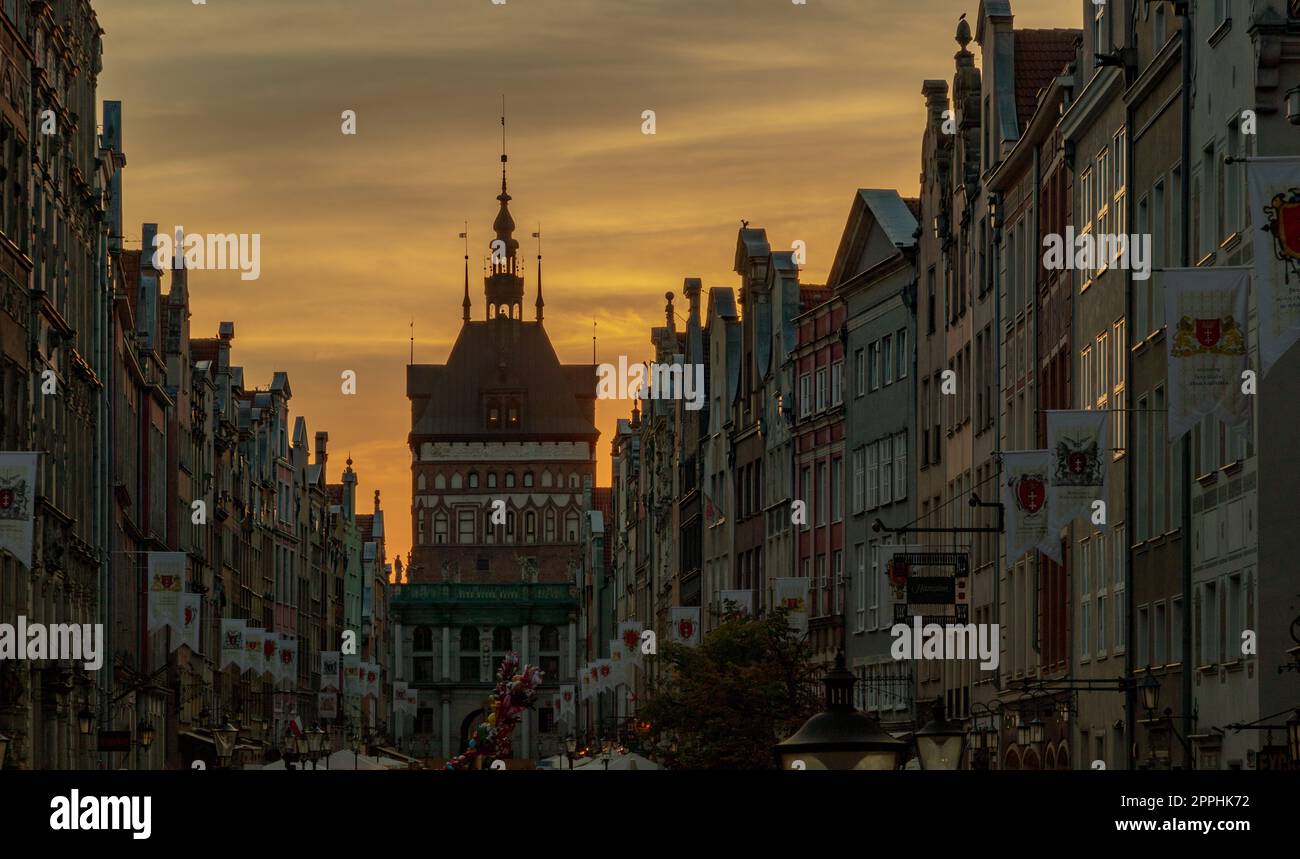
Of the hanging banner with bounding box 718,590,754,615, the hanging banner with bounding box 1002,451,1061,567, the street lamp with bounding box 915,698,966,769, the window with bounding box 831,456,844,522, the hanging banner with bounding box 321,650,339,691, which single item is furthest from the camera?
the hanging banner with bounding box 321,650,339,691

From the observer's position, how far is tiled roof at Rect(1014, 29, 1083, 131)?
54.8m

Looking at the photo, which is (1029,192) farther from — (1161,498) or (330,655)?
(330,655)

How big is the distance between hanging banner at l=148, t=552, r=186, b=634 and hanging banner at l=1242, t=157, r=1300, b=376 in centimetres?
3939

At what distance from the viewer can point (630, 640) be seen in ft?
294

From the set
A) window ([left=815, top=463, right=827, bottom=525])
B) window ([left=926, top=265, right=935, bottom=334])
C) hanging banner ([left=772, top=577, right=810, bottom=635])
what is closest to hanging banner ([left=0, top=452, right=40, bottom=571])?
hanging banner ([left=772, top=577, right=810, bottom=635])

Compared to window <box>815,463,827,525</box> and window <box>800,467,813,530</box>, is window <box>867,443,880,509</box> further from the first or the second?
window <box>800,467,813,530</box>

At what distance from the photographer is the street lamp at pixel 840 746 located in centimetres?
1407

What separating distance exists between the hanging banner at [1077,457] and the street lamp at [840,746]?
835 inches

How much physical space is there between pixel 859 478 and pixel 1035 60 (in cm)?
1810

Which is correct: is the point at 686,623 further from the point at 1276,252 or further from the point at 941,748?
the point at 1276,252

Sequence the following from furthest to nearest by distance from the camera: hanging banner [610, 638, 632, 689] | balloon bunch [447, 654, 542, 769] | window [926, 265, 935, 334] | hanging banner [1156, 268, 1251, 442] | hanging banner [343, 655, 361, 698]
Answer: hanging banner [343, 655, 361, 698] < hanging banner [610, 638, 632, 689] < balloon bunch [447, 654, 542, 769] < window [926, 265, 935, 334] < hanging banner [1156, 268, 1251, 442]
